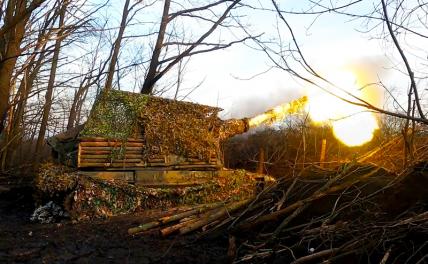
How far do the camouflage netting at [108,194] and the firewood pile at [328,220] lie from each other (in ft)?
9.47

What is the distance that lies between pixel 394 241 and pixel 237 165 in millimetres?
16367

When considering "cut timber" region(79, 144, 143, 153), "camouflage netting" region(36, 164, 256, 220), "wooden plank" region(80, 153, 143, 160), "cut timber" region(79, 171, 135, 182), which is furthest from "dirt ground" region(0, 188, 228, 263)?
"cut timber" region(79, 144, 143, 153)

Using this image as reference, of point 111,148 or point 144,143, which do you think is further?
point 144,143

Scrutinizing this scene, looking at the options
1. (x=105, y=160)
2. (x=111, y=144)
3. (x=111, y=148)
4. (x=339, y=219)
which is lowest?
(x=339, y=219)

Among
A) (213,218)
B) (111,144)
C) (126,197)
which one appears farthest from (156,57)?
(213,218)

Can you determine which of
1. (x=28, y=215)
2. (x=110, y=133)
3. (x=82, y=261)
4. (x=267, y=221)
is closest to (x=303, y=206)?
(x=267, y=221)

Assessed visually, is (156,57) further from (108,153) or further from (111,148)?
(108,153)

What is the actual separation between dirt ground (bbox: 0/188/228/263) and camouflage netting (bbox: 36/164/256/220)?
438mm

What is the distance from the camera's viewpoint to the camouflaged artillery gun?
1114 cm

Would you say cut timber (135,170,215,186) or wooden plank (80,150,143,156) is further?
cut timber (135,170,215,186)

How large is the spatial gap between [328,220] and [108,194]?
6402 millimetres

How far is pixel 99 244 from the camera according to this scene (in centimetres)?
765

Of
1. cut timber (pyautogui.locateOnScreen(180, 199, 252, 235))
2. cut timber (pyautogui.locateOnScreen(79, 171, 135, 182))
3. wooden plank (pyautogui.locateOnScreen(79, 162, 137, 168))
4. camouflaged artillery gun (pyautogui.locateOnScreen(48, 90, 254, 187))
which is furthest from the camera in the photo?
camouflaged artillery gun (pyautogui.locateOnScreen(48, 90, 254, 187))

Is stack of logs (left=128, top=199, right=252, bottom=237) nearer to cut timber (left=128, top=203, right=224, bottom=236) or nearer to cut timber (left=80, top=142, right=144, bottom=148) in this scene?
cut timber (left=128, top=203, right=224, bottom=236)
